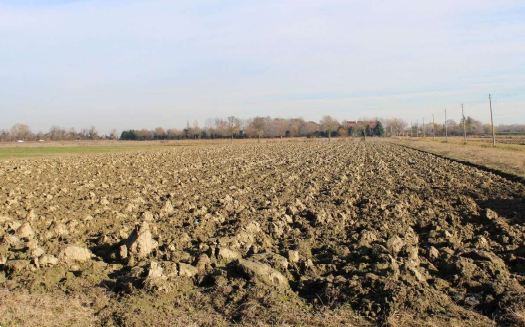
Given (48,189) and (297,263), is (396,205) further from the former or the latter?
(48,189)

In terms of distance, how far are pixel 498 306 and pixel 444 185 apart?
12.1m

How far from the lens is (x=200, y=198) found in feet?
46.5

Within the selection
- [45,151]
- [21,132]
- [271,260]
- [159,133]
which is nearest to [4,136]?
[21,132]

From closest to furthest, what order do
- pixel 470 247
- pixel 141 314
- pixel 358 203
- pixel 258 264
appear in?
1. pixel 141 314
2. pixel 258 264
3. pixel 470 247
4. pixel 358 203

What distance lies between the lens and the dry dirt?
206 inches

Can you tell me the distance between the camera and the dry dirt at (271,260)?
17.2 feet

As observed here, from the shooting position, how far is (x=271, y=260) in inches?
270

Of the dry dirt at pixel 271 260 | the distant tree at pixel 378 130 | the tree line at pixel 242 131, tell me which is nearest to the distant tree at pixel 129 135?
the tree line at pixel 242 131

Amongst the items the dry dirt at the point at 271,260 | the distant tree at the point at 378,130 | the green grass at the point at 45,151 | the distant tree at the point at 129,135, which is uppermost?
the distant tree at the point at 129,135

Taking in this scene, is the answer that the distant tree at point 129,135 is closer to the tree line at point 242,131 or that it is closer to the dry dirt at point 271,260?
the tree line at point 242,131

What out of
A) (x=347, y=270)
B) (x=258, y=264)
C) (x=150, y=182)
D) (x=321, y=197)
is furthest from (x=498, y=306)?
(x=150, y=182)

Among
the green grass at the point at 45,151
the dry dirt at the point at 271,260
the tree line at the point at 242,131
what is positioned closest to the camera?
the dry dirt at the point at 271,260

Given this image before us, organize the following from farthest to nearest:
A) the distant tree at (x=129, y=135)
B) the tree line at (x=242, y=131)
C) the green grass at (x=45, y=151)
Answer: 1. the distant tree at (x=129, y=135)
2. the tree line at (x=242, y=131)
3. the green grass at (x=45, y=151)

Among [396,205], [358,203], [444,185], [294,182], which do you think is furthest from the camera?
[294,182]
